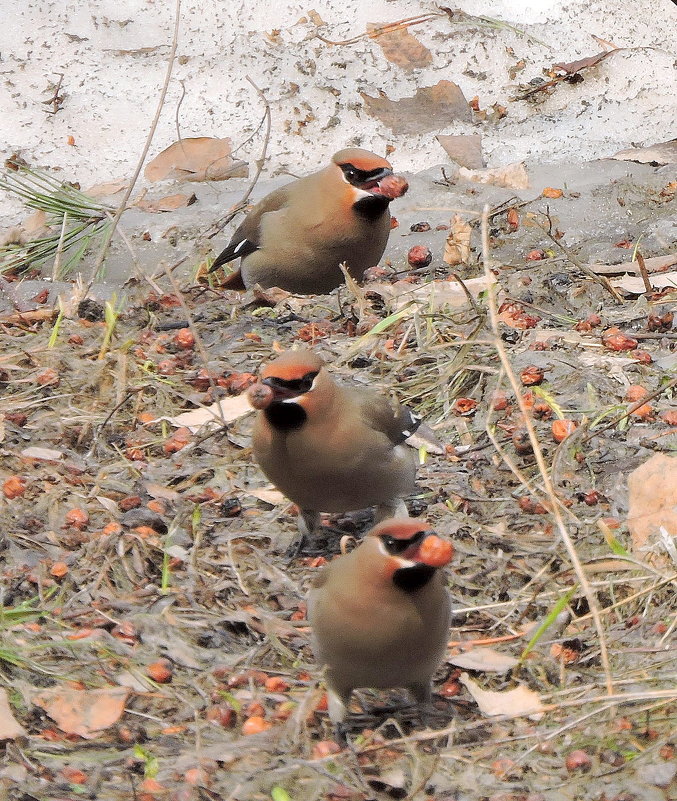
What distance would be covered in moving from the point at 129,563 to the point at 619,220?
125 inches

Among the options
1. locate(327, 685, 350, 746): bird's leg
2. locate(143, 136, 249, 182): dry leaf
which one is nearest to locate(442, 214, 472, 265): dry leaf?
locate(143, 136, 249, 182): dry leaf

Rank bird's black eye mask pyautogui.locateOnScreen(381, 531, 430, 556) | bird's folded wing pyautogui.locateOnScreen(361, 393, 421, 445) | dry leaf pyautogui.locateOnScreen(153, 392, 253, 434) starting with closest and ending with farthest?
bird's black eye mask pyautogui.locateOnScreen(381, 531, 430, 556) → bird's folded wing pyautogui.locateOnScreen(361, 393, 421, 445) → dry leaf pyautogui.locateOnScreen(153, 392, 253, 434)

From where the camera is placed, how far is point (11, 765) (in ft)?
9.44

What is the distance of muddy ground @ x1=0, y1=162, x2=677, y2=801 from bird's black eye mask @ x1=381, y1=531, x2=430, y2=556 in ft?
1.45

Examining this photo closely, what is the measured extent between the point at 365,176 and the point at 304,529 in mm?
1877

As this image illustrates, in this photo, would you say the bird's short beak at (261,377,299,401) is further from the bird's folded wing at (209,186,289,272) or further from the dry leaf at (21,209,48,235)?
the dry leaf at (21,209,48,235)

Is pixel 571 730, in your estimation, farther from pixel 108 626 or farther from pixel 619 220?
pixel 619 220

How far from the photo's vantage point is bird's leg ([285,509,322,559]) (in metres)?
3.77

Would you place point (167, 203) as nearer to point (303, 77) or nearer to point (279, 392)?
point (303, 77)

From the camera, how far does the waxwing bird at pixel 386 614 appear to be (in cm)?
273

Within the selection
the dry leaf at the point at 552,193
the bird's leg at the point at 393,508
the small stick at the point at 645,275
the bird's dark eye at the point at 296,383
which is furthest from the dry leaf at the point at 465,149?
the bird's dark eye at the point at 296,383

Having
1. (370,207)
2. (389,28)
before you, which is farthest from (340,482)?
(389,28)

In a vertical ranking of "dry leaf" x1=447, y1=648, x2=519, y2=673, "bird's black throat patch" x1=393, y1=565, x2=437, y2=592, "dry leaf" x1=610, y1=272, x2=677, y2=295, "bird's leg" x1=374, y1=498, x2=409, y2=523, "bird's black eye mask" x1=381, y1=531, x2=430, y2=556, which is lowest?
"dry leaf" x1=610, y1=272, x2=677, y2=295

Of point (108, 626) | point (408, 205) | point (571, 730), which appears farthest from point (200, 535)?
point (408, 205)
